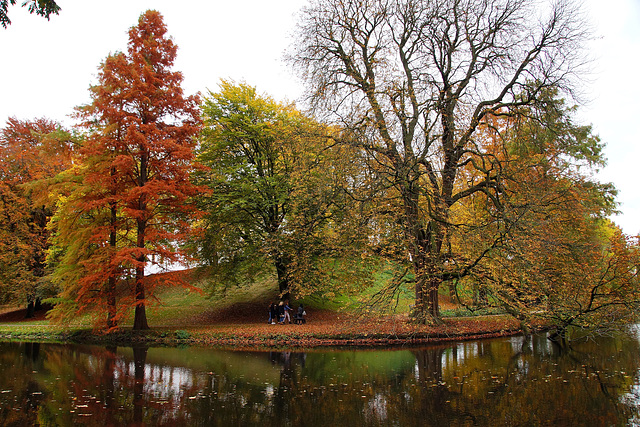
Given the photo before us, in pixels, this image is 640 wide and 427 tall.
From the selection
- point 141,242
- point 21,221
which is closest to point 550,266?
point 141,242

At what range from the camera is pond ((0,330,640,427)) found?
6234 millimetres

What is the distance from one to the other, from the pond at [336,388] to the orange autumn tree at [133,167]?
5102 mm

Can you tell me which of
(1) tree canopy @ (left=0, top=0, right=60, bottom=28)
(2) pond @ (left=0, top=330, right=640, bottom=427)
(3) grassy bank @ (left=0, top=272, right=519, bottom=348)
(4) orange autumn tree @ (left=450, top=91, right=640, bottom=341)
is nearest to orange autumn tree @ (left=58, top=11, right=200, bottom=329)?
(3) grassy bank @ (left=0, top=272, right=519, bottom=348)

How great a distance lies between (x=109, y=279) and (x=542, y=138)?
64.4 ft

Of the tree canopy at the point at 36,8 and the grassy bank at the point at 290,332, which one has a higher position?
the tree canopy at the point at 36,8

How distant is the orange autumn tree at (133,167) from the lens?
1736cm

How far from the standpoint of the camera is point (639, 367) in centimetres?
948

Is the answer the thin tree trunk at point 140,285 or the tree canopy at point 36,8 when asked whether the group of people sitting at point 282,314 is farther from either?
the tree canopy at point 36,8

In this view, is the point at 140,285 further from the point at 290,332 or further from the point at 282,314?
the point at 282,314

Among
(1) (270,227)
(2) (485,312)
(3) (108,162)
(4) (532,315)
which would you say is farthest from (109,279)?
(2) (485,312)

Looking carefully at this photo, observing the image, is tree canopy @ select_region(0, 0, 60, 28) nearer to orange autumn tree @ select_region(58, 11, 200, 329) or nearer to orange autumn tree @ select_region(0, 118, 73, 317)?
orange autumn tree @ select_region(58, 11, 200, 329)

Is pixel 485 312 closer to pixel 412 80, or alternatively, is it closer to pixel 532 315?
pixel 532 315

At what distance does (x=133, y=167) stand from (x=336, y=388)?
47.4 ft

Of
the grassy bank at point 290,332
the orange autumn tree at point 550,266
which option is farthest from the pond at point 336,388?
the grassy bank at point 290,332
